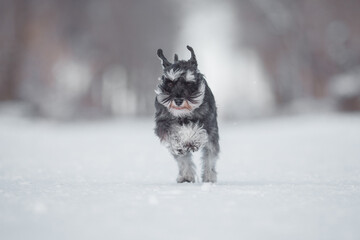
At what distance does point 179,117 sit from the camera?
6.11 metres

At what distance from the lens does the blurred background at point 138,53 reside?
30000 millimetres

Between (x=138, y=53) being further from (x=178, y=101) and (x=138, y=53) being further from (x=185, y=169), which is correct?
(x=178, y=101)

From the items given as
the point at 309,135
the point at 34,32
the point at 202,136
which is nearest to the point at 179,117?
the point at 202,136

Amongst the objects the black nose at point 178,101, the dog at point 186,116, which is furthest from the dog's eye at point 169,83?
the black nose at point 178,101

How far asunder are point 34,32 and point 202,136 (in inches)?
1151

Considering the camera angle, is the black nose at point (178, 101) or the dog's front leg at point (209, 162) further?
the dog's front leg at point (209, 162)

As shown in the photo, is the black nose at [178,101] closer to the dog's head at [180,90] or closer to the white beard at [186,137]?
the dog's head at [180,90]

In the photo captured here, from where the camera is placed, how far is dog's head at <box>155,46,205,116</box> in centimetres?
588

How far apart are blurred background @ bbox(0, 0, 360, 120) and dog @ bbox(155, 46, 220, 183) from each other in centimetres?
2261

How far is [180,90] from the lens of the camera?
5.90 m

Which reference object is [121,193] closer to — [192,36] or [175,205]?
[175,205]

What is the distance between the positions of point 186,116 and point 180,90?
1.25ft

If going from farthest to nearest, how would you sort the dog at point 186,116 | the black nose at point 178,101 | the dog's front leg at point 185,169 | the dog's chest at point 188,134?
the dog's front leg at point 185,169, the dog's chest at point 188,134, the dog at point 186,116, the black nose at point 178,101

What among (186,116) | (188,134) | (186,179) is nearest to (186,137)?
(188,134)
